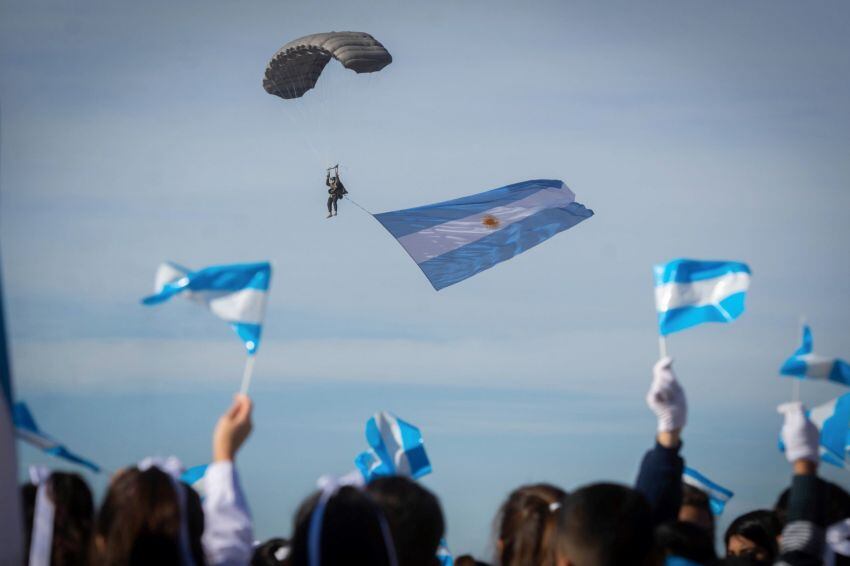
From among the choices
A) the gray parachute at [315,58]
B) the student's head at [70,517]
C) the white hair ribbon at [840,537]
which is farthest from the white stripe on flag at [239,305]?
the gray parachute at [315,58]

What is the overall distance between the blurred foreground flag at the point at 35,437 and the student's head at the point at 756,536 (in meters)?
4.21

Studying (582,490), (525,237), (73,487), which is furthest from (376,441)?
(525,237)

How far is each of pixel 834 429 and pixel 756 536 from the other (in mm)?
1424

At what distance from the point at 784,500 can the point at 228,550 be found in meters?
A: 3.80

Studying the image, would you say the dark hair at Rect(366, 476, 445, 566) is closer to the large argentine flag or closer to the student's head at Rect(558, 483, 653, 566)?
the student's head at Rect(558, 483, 653, 566)

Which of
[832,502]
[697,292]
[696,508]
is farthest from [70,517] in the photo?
[697,292]

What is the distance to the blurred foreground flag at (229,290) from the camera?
6883mm

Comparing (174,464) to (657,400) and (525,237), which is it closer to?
(657,400)

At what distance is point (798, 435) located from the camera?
573 cm

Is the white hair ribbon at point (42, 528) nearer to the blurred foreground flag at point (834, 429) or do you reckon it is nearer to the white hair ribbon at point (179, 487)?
the white hair ribbon at point (179, 487)

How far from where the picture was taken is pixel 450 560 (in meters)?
10.8

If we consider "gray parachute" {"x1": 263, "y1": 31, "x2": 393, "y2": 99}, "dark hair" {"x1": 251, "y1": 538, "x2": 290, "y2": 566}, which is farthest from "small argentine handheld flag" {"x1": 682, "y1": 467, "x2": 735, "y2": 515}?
"gray parachute" {"x1": 263, "y1": 31, "x2": 393, "y2": 99}

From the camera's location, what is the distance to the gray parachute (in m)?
29.4

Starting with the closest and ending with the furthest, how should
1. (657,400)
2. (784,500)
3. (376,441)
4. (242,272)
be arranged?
(657,400), (242,272), (784,500), (376,441)
